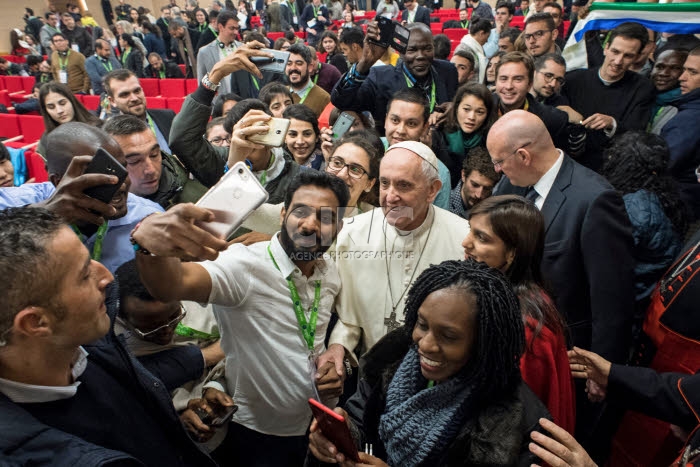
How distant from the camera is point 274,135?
2260mm

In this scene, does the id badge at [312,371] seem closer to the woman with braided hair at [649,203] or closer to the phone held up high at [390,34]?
the woman with braided hair at [649,203]

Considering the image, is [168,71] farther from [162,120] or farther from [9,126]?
[162,120]

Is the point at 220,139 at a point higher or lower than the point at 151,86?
higher

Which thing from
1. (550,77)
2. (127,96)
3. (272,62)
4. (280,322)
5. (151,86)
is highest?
(550,77)

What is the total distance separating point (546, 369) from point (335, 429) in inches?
30.1

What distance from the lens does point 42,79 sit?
330 inches

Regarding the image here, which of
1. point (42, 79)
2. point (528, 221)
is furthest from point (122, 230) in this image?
point (42, 79)

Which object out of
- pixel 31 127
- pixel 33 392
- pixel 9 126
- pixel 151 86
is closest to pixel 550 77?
pixel 33 392

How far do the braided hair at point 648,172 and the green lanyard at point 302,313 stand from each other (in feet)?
6.25

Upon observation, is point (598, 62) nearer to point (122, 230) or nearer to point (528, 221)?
point (528, 221)

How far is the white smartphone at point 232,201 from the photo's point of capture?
1.32 m

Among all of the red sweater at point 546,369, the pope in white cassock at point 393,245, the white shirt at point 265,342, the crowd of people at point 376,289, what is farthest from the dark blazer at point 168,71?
the red sweater at point 546,369

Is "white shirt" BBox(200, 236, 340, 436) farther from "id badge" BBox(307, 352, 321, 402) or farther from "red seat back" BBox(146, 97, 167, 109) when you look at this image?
"red seat back" BBox(146, 97, 167, 109)

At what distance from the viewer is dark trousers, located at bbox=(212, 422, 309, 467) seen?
1960 mm
